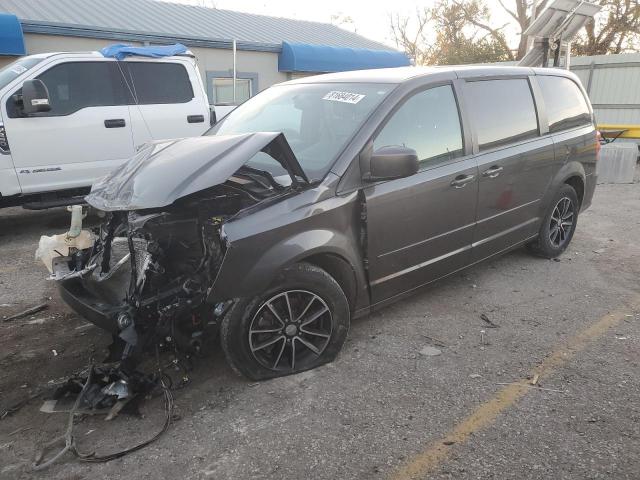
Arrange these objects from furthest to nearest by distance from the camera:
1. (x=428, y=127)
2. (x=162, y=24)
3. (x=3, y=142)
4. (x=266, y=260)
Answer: (x=162, y=24)
(x=3, y=142)
(x=428, y=127)
(x=266, y=260)

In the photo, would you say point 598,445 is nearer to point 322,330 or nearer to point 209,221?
point 322,330

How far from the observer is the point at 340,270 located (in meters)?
3.26

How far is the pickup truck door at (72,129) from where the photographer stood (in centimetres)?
595

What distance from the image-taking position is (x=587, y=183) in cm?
532

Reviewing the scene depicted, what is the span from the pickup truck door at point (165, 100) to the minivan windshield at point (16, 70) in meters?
1.03

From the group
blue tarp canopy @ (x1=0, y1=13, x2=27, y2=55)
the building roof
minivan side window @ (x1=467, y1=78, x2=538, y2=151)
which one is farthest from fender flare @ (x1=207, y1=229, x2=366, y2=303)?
the building roof

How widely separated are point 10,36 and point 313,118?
9.01 m

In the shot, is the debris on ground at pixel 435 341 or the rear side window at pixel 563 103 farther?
the rear side window at pixel 563 103

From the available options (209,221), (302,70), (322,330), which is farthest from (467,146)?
(302,70)

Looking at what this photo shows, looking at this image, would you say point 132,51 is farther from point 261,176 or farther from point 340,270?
point 340,270

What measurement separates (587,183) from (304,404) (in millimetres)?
4100

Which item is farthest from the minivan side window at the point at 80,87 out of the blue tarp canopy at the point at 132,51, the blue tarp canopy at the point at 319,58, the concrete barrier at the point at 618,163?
the concrete barrier at the point at 618,163


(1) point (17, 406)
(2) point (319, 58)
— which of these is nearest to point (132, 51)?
(1) point (17, 406)

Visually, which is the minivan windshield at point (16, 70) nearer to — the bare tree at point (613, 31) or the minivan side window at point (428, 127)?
the minivan side window at point (428, 127)
